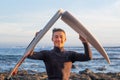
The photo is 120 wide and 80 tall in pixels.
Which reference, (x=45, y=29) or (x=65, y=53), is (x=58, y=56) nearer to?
(x=65, y=53)

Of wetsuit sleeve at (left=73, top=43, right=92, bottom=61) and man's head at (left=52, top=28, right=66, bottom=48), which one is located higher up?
man's head at (left=52, top=28, right=66, bottom=48)

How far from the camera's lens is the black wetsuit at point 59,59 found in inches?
235

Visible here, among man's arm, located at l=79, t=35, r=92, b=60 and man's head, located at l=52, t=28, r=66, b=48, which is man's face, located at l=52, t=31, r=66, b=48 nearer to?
man's head, located at l=52, t=28, r=66, b=48

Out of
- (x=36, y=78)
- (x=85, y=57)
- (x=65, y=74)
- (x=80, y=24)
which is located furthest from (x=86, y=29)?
(x=36, y=78)

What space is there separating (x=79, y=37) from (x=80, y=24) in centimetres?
27

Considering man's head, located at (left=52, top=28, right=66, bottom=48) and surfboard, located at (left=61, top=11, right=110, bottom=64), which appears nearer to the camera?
surfboard, located at (left=61, top=11, right=110, bottom=64)

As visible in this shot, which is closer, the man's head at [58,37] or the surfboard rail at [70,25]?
the surfboard rail at [70,25]

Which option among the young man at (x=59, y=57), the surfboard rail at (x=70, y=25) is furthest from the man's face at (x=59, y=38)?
the surfboard rail at (x=70, y=25)

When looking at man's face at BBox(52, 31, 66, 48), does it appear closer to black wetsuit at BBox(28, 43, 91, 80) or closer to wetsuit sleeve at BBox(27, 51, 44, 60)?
black wetsuit at BBox(28, 43, 91, 80)

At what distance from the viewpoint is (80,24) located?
19.2 feet

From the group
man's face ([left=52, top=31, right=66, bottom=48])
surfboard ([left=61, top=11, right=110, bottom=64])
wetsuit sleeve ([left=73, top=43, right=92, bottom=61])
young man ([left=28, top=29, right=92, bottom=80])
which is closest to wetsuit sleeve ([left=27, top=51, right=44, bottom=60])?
young man ([left=28, top=29, right=92, bottom=80])

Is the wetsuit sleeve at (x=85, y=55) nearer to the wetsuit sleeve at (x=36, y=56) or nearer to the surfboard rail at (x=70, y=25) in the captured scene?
the surfboard rail at (x=70, y=25)

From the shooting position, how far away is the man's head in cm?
605

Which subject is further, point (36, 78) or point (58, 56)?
point (36, 78)
